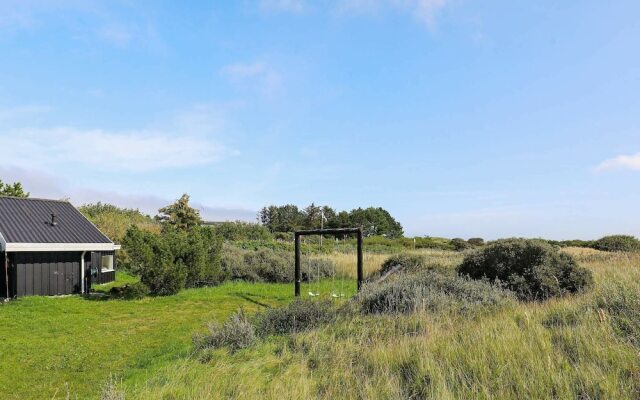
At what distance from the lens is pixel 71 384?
581cm

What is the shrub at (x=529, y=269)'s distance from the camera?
9.78 metres

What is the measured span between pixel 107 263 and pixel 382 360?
50.9 feet

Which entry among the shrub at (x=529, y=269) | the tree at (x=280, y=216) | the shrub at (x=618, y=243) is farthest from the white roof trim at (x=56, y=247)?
the tree at (x=280, y=216)

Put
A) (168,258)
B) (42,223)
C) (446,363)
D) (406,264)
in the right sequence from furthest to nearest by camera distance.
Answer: (406,264) < (42,223) < (168,258) < (446,363)

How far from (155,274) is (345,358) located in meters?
10.2

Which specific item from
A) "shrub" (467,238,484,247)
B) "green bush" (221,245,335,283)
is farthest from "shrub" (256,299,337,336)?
"shrub" (467,238,484,247)

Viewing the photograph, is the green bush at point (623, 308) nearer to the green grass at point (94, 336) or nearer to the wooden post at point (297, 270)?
the green grass at point (94, 336)

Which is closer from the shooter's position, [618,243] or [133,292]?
[133,292]

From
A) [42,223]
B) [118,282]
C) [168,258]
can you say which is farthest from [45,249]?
[118,282]

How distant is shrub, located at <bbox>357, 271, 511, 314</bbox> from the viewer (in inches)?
312

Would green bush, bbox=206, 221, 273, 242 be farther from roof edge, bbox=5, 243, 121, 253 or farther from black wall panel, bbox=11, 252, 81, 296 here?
black wall panel, bbox=11, 252, 81, 296

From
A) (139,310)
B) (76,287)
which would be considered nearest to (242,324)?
(139,310)

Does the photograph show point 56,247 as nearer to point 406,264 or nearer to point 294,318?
point 294,318

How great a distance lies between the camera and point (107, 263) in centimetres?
1766
